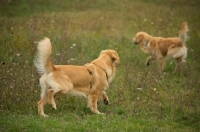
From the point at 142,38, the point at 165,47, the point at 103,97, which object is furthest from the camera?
the point at 142,38

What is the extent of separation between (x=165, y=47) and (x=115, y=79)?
2.74m

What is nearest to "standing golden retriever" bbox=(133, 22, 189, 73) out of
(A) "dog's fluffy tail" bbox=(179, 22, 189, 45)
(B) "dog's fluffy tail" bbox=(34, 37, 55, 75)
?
(A) "dog's fluffy tail" bbox=(179, 22, 189, 45)

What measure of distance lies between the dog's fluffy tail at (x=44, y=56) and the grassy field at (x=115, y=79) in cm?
97

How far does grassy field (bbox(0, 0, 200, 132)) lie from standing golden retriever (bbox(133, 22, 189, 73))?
32 cm

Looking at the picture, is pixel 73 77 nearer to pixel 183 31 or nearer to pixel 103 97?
pixel 103 97

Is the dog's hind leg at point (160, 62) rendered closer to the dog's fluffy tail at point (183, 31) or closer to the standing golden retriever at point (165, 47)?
the standing golden retriever at point (165, 47)

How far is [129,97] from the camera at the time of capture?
765 cm

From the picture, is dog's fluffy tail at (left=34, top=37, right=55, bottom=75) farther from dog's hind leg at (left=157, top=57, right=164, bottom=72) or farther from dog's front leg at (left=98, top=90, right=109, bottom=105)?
dog's hind leg at (left=157, top=57, right=164, bottom=72)

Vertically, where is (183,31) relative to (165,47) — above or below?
above

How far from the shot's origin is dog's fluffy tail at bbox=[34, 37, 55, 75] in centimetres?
581

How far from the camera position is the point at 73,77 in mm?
6371

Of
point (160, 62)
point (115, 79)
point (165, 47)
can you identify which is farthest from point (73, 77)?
point (165, 47)

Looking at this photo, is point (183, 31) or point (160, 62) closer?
point (183, 31)

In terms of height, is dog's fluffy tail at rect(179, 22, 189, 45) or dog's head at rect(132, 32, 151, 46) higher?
dog's fluffy tail at rect(179, 22, 189, 45)
